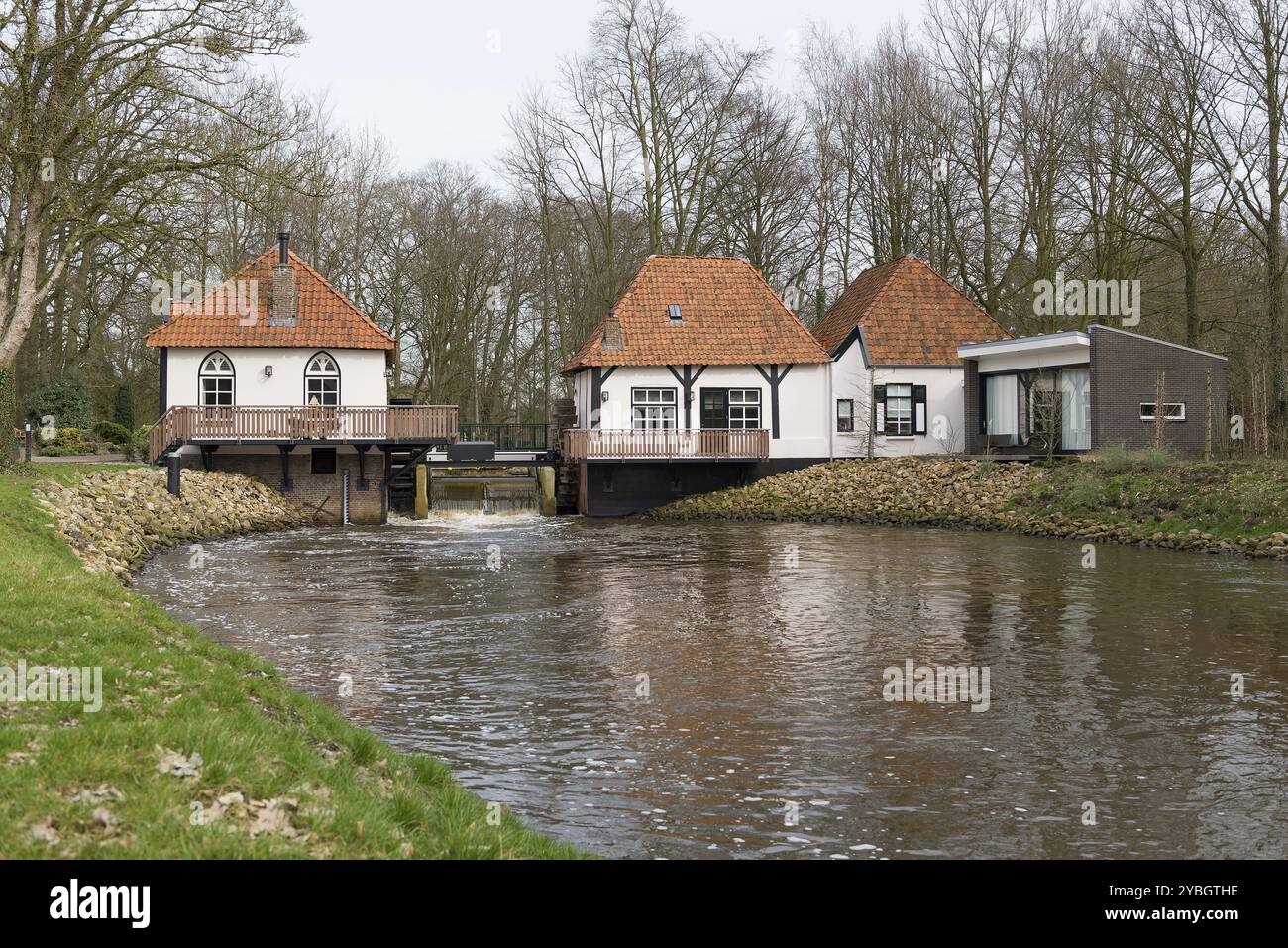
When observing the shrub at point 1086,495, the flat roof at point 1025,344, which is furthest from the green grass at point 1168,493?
the flat roof at point 1025,344

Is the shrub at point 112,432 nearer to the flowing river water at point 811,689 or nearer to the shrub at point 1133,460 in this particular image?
the flowing river water at point 811,689

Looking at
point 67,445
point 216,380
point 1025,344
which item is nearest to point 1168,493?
point 1025,344

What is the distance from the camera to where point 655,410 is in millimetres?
34469

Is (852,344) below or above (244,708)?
above

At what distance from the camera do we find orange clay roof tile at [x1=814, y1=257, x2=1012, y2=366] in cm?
3522

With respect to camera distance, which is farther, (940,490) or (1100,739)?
(940,490)

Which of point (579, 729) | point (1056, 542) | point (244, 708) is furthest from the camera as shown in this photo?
point (1056, 542)

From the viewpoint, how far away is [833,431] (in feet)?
114

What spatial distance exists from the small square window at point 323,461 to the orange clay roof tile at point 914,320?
14773 millimetres

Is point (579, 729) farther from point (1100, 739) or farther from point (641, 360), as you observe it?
point (641, 360)

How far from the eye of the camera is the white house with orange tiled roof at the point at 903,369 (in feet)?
115

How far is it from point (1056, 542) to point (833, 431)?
11.5 m

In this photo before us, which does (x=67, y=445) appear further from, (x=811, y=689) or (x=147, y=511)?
(x=811, y=689)

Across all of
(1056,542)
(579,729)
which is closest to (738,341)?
(1056,542)
